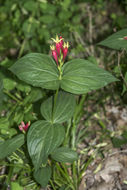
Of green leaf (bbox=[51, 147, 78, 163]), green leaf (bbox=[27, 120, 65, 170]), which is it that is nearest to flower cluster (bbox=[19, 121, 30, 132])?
green leaf (bbox=[27, 120, 65, 170])

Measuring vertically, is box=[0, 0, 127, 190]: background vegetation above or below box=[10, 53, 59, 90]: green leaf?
below

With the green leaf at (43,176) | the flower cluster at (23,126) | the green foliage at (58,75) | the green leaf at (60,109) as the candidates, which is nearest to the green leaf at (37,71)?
the green foliage at (58,75)

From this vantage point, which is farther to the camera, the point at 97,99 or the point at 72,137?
the point at 97,99

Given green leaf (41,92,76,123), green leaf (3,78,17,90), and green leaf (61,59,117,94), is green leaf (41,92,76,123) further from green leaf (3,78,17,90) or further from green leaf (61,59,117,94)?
green leaf (3,78,17,90)

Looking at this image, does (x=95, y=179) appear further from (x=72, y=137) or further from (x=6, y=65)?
(x=6, y=65)

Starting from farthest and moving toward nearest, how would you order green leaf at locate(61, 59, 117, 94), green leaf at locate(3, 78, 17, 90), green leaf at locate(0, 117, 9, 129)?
green leaf at locate(3, 78, 17, 90), green leaf at locate(0, 117, 9, 129), green leaf at locate(61, 59, 117, 94)

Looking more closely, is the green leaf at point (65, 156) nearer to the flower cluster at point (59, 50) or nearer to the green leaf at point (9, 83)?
the flower cluster at point (59, 50)

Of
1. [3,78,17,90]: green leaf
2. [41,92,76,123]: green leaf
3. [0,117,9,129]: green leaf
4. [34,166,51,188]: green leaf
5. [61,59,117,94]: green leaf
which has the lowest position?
[34,166,51,188]: green leaf

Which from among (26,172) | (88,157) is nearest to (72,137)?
(88,157)
